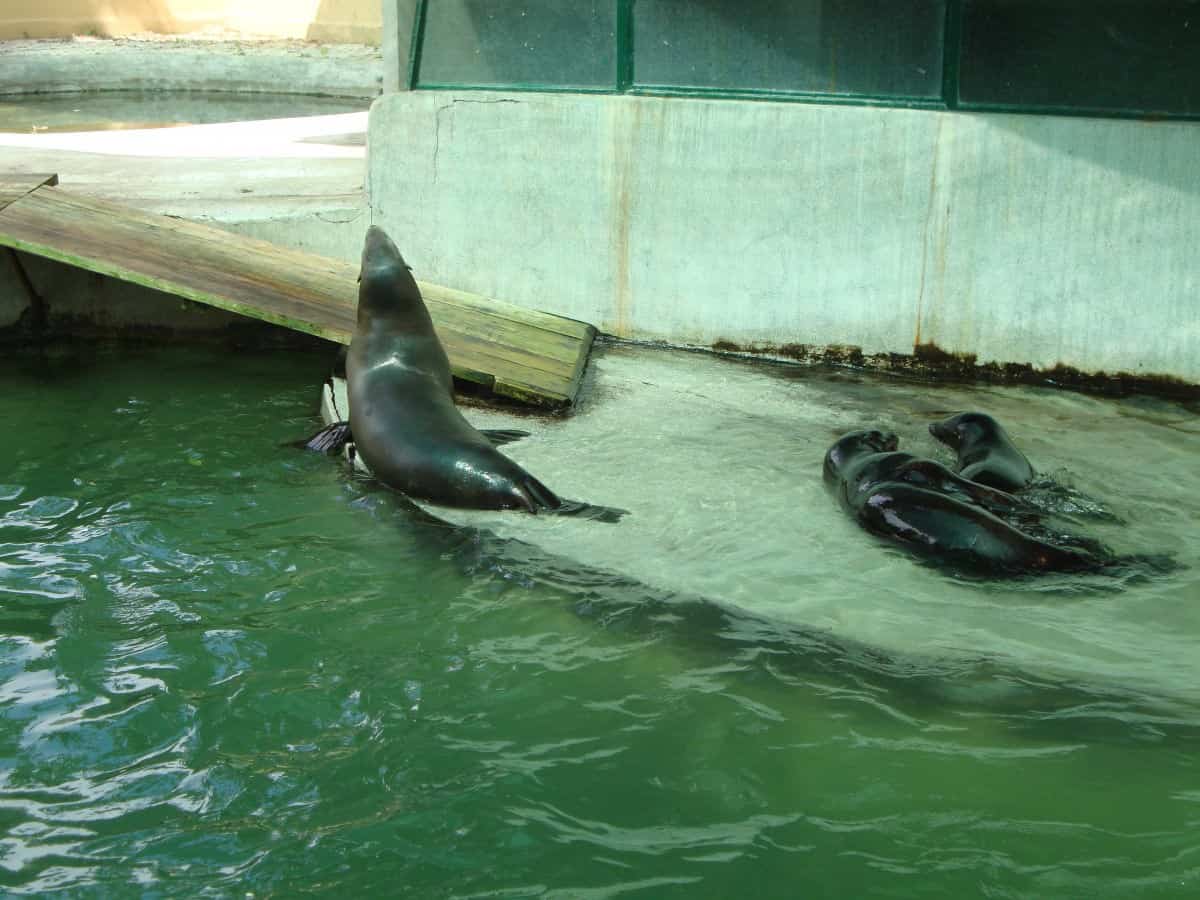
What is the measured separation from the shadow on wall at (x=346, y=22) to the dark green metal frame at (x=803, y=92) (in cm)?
1168

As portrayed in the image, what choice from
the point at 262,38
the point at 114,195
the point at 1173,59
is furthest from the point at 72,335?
the point at 262,38

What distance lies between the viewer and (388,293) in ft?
20.8

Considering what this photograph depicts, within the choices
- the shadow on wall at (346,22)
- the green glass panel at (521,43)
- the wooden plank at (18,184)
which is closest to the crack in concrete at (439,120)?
the green glass panel at (521,43)

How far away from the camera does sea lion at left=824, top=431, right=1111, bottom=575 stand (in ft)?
14.7

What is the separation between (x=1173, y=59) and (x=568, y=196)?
3061 millimetres

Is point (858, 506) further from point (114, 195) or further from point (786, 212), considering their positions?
point (114, 195)

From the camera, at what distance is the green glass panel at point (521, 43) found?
23.6 feet

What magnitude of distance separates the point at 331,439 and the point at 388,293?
2.93ft

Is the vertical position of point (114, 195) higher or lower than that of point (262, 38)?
lower

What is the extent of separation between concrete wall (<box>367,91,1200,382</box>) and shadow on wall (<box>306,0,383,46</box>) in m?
11.9

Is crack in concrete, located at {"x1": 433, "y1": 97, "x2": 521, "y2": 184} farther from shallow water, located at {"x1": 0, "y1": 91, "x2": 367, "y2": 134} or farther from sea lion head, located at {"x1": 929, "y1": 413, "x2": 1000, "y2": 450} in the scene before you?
shallow water, located at {"x1": 0, "y1": 91, "x2": 367, "y2": 134}

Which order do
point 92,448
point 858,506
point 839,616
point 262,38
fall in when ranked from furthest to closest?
point 262,38 → point 92,448 → point 858,506 → point 839,616

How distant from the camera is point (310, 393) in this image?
23.0 feet

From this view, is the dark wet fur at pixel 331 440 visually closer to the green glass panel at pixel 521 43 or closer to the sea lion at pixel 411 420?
the sea lion at pixel 411 420
